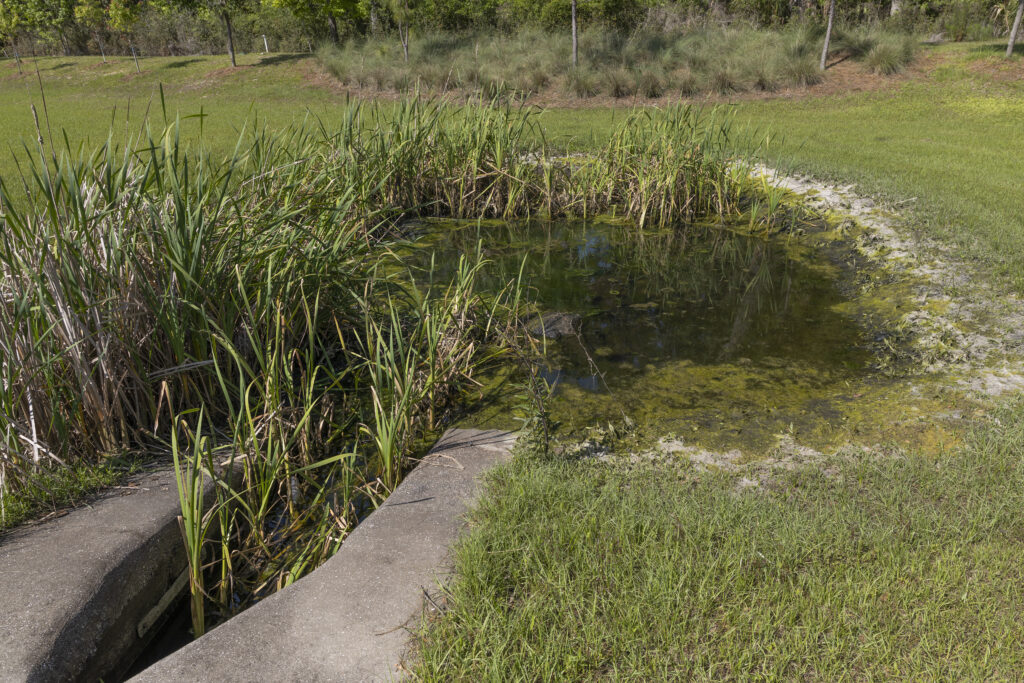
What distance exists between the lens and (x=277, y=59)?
923 inches

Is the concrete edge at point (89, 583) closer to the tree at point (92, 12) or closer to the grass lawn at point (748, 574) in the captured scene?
the grass lawn at point (748, 574)

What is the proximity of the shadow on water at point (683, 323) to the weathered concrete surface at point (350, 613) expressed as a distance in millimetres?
1134

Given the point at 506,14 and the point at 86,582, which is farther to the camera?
the point at 506,14

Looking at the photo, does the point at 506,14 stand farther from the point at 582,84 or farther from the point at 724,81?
the point at 724,81

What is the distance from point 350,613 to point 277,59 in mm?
24656

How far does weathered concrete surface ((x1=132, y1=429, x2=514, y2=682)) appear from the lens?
1.97 m

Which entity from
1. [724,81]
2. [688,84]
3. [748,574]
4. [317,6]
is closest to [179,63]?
[317,6]

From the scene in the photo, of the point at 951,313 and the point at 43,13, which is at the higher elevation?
the point at 43,13

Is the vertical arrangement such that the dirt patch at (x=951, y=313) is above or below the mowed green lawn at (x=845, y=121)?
below

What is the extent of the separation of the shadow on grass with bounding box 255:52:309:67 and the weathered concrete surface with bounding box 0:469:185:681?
22996 millimetres

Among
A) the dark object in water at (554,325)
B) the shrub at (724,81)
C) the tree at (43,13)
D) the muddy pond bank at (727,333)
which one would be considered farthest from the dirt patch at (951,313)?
the tree at (43,13)

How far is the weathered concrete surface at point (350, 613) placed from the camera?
6.48ft

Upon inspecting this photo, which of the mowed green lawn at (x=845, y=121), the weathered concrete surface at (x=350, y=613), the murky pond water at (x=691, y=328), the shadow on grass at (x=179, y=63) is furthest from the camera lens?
the shadow on grass at (x=179, y=63)

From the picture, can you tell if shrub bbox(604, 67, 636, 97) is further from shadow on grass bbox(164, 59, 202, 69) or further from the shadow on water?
shadow on grass bbox(164, 59, 202, 69)
